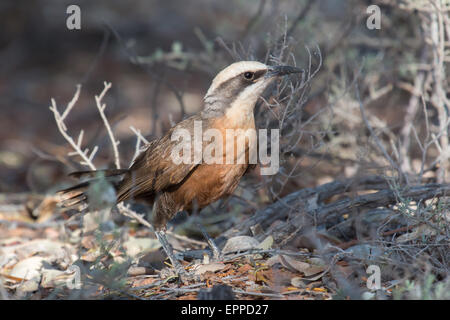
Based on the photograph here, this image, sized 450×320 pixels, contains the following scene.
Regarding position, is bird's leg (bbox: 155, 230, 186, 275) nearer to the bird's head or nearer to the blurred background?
the bird's head

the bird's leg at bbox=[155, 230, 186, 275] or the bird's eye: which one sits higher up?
the bird's eye

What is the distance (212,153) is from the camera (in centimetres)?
497

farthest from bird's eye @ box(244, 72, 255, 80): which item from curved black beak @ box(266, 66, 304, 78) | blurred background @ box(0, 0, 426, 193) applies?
blurred background @ box(0, 0, 426, 193)

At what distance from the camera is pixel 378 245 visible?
14.9 ft

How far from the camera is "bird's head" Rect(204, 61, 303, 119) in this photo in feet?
16.6

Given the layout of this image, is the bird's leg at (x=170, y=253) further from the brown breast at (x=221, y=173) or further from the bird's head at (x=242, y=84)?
the bird's head at (x=242, y=84)

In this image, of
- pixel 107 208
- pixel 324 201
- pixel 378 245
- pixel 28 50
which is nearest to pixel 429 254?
pixel 378 245

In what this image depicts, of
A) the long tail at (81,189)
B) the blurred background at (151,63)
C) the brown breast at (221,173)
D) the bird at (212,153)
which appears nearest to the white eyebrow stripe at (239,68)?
the bird at (212,153)

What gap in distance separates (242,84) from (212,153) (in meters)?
0.70

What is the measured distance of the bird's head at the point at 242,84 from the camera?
5047 millimetres

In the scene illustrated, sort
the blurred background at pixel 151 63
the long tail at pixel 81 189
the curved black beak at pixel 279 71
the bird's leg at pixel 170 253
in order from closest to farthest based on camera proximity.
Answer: the bird's leg at pixel 170 253 < the curved black beak at pixel 279 71 < the long tail at pixel 81 189 < the blurred background at pixel 151 63

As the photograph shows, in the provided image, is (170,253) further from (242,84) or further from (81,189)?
(242,84)

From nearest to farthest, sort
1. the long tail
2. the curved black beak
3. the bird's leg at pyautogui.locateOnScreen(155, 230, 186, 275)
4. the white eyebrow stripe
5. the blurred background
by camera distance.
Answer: the bird's leg at pyautogui.locateOnScreen(155, 230, 186, 275) < the curved black beak < the white eyebrow stripe < the long tail < the blurred background

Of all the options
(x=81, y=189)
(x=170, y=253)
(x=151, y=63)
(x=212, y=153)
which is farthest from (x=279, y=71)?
(x=151, y=63)
